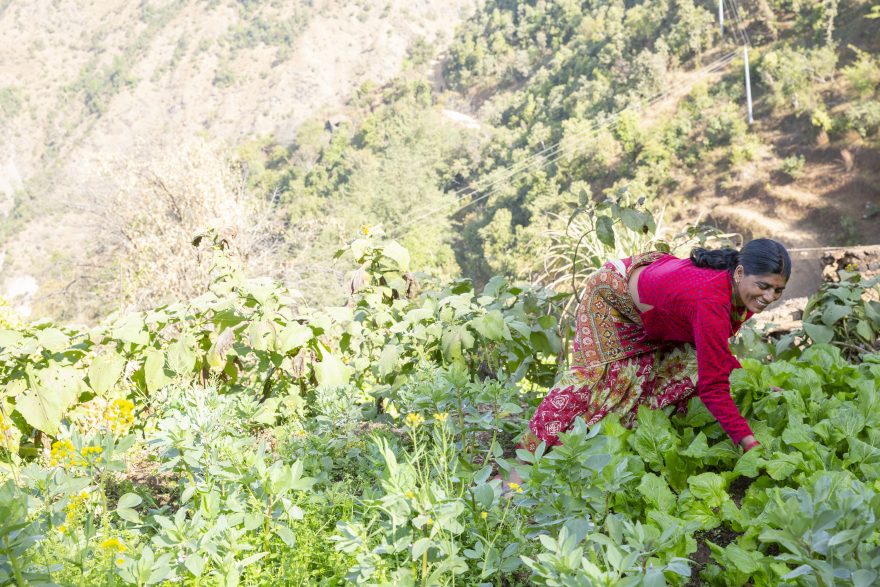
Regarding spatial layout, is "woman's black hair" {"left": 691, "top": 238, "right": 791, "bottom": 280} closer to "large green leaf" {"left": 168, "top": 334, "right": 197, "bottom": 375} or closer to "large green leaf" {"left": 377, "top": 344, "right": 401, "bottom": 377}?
"large green leaf" {"left": 377, "top": 344, "right": 401, "bottom": 377}

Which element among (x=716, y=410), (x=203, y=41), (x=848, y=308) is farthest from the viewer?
(x=203, y=41)

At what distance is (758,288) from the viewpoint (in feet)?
5.84

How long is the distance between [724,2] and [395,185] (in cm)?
1526

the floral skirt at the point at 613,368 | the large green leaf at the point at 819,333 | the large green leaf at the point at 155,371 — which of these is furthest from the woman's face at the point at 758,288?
the large green leaf at the point at 155,371

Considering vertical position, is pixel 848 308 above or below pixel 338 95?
above

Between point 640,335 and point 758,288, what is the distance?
0.53 m

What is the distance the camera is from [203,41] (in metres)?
70.0

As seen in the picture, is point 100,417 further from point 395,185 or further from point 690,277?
point 395,185

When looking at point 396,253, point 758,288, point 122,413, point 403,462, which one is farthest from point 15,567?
point 396,253

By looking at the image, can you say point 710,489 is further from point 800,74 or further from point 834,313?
point 800,74

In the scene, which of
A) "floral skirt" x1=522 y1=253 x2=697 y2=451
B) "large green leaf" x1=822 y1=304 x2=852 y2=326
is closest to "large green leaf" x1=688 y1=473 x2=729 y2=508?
"floral skirt" x1=522 y1=253 x2=697 y2=451

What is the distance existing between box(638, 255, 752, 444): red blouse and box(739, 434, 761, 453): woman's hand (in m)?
0.01

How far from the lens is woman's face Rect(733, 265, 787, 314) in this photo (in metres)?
1.77

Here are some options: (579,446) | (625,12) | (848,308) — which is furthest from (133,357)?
(625,12)
